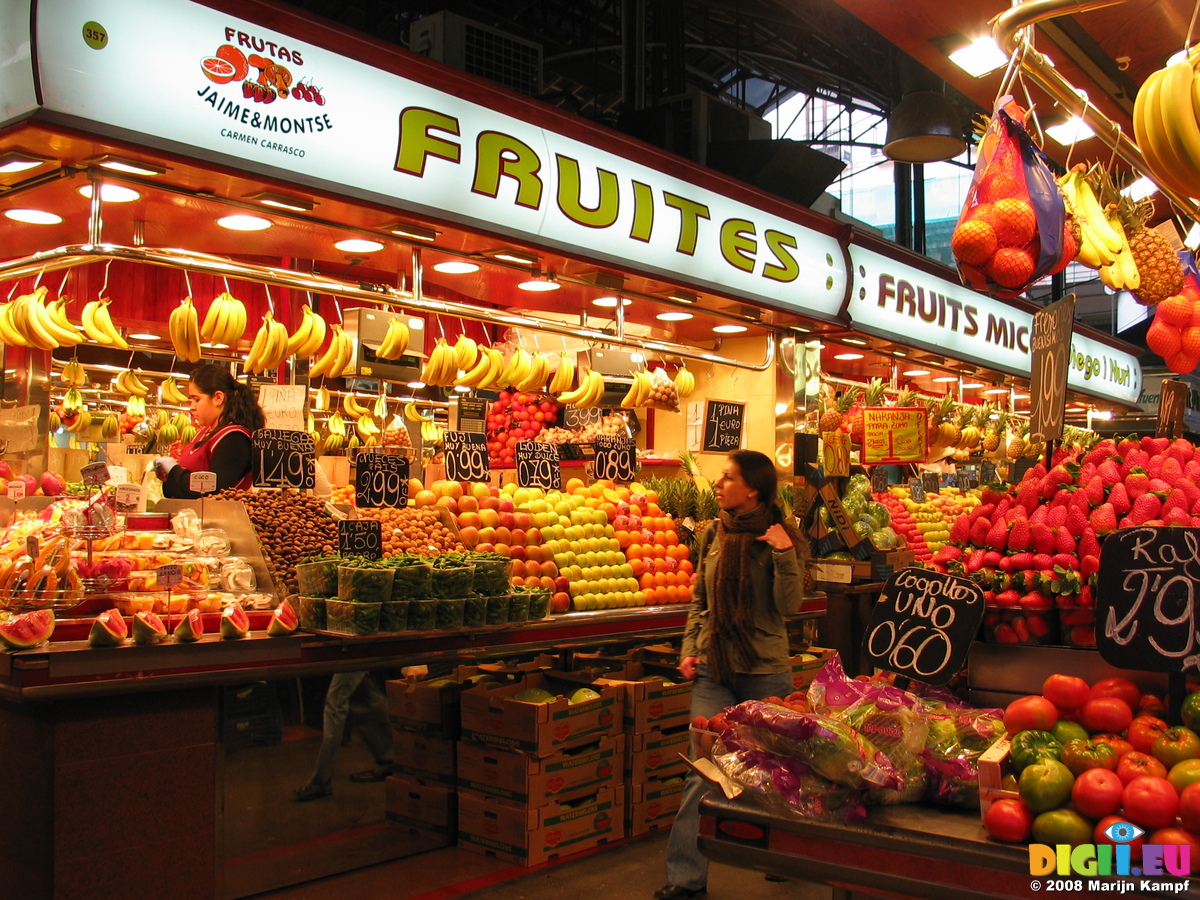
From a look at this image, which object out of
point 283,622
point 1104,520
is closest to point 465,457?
point 283,622

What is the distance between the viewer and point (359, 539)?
4.38 meters

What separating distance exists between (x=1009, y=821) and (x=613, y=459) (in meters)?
4.40

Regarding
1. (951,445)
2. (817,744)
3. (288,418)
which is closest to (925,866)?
(817,744)

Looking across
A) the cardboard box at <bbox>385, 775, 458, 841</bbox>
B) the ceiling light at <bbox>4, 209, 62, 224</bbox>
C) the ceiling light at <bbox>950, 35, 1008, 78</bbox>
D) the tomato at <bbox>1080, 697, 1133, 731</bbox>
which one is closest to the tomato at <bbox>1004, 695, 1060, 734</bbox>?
the tomato at <bbox>1080, 697, 1133, 731</bbox>

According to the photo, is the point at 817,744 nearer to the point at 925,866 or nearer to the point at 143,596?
the point at 925,866

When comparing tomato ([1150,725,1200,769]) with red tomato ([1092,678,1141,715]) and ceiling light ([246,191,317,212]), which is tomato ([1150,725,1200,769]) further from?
ceiling light ([246,191,317,212])

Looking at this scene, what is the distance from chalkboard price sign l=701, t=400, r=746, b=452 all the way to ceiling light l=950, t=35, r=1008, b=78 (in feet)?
10.7

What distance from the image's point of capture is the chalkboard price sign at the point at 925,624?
2.57 metres

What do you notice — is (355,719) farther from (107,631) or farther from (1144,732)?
(1144,732)

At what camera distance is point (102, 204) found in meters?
4.30

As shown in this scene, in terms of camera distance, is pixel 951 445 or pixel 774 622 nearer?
pixel 774 622

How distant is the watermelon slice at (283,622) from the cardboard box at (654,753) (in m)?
1.80

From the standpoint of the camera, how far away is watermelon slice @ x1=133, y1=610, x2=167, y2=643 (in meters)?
3.39

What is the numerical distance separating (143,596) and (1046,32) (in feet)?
13.7
